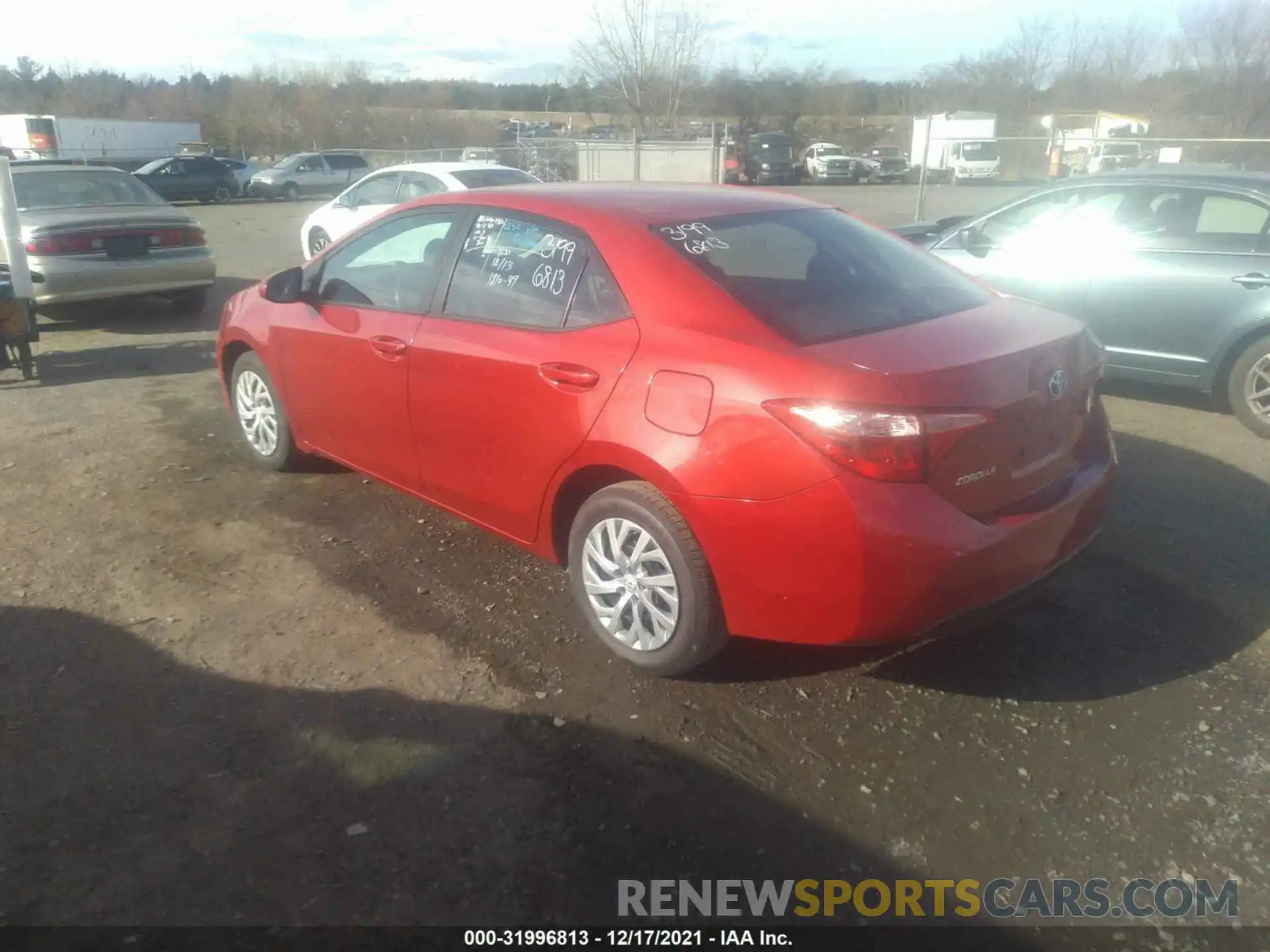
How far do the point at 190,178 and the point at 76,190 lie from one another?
2422cm

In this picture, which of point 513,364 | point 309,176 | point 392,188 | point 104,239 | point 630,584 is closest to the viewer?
point 630,584

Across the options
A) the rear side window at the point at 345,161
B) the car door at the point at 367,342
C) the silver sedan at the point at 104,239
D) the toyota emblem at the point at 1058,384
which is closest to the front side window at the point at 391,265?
the car door at the point at 367,342

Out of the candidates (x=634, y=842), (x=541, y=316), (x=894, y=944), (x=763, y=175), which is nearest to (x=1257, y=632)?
(x=894, y=944)

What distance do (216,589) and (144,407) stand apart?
3293mm

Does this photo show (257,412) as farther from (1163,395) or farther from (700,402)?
(1163,395)

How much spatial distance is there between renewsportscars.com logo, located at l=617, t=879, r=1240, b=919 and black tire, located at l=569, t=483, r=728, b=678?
0.88 m

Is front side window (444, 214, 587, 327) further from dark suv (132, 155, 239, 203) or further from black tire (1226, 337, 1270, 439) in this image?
dark suv (132, 155, 239, 203)

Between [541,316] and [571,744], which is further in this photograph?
[541,316]

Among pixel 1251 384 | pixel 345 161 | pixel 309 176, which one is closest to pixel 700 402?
pixel 1251 384

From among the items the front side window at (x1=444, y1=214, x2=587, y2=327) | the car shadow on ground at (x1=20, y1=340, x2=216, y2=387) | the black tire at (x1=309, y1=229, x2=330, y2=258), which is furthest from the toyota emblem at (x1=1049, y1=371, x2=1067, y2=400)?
the black tire at (x1=309, y1=229, x2=330, y2=258)

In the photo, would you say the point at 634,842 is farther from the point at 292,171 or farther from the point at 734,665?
the point at 292,171

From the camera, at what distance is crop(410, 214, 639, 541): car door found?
11.6 feet

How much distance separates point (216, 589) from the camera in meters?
4.30

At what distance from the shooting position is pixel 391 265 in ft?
15.1
